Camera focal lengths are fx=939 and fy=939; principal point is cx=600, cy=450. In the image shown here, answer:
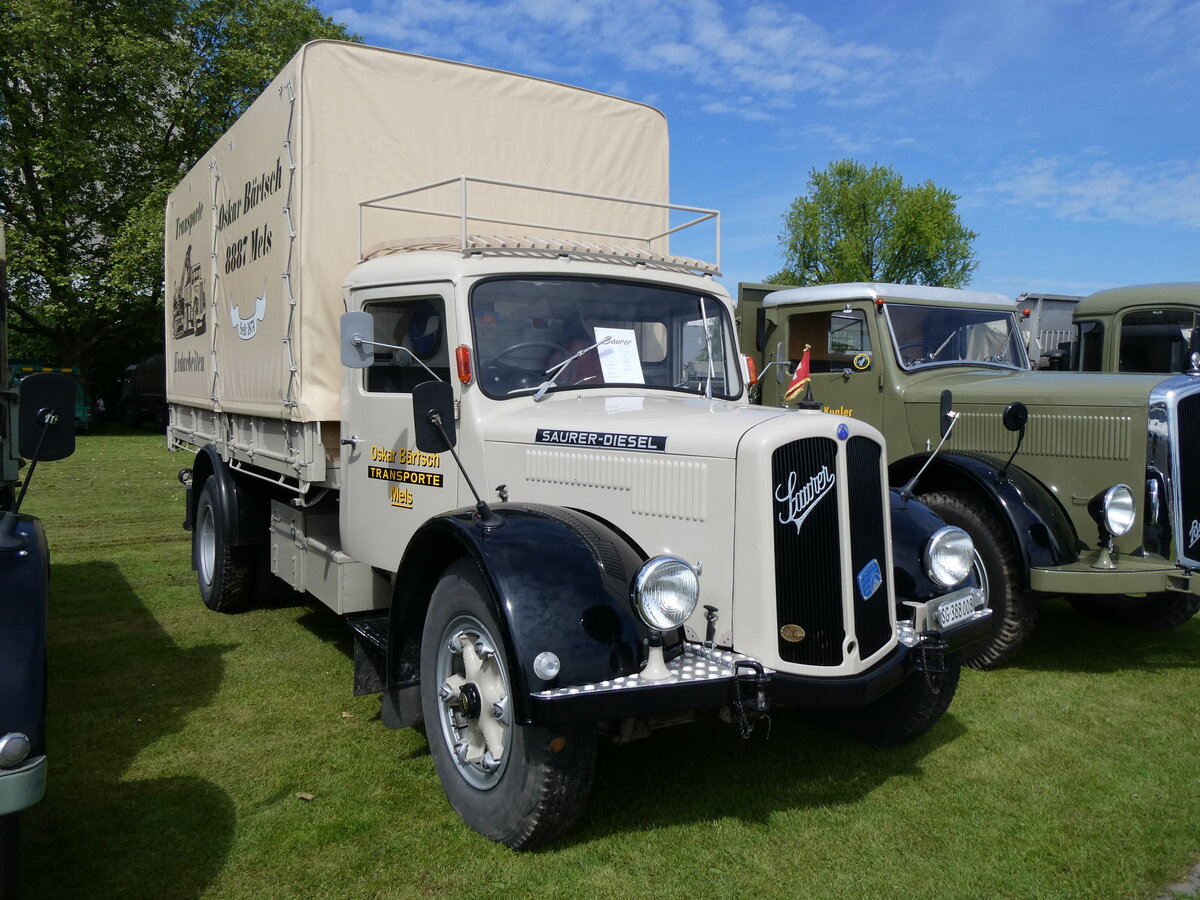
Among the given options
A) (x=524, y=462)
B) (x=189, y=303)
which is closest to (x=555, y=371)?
(x=524, y=462)

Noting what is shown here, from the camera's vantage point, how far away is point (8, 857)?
8.64 ft

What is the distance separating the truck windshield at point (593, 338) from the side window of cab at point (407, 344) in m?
0.24

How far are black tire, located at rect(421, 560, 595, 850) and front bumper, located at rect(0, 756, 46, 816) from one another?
1.37 meters

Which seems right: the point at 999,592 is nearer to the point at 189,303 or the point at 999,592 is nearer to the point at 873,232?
the point at 189,303

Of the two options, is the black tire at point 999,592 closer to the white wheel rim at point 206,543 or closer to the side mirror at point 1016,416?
the side mirror at point 1016,416

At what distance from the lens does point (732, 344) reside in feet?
16.1

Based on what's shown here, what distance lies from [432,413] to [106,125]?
26216mm

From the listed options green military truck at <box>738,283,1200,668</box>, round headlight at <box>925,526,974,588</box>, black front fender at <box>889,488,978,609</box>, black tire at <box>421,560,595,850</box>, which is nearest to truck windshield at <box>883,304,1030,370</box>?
green military truck at <box>738,283,1200,668</box>

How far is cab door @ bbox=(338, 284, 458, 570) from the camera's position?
4.44m

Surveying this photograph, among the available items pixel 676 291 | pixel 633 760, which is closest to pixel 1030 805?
pixel 633 760

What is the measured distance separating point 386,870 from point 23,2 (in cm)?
2725

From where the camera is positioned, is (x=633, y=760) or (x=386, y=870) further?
(x=633, y=760)

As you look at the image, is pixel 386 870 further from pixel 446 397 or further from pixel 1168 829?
pixel 1168 829

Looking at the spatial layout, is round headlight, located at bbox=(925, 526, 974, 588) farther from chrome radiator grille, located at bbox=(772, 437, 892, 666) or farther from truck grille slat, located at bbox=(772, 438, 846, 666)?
truck grille slat, located at bbox=(772, 438, 846, 666)
